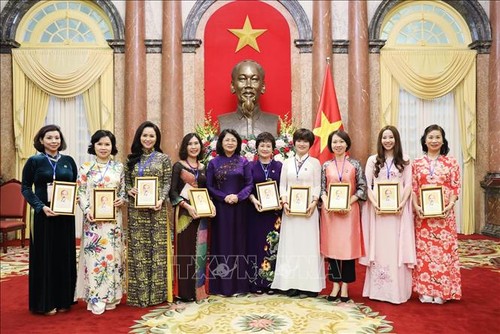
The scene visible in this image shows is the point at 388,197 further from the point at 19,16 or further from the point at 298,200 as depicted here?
the point at 19,16

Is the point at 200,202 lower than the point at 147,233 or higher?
higher

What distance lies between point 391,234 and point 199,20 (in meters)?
5.39

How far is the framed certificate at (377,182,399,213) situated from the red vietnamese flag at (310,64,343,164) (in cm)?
264

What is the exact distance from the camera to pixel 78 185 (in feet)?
13.1

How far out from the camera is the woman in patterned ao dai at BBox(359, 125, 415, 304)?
414cm

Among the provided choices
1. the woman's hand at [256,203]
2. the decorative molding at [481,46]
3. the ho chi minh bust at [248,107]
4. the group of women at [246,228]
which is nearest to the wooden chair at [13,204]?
the ho chi minh bust at [248,107]

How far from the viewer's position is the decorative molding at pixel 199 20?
7.92 metres

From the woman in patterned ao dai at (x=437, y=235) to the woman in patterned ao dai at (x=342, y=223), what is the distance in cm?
55

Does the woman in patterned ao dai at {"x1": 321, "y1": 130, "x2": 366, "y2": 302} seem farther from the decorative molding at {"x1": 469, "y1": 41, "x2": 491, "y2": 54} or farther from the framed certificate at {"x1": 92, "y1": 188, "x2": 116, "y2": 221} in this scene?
the decorative molding at {"x1": 469, "y1": 41, "x2": 491, "y2": 54}

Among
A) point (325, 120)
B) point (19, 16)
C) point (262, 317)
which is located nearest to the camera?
point (262, 317)

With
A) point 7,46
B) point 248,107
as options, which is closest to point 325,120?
point 248,107

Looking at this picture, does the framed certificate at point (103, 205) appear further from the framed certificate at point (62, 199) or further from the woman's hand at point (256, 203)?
the woman's hand at point (256, 203)

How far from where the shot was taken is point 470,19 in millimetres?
8320

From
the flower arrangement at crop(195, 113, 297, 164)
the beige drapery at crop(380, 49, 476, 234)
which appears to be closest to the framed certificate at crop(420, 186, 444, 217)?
the flower arrangement at crop(195, 113, 297, 164)
